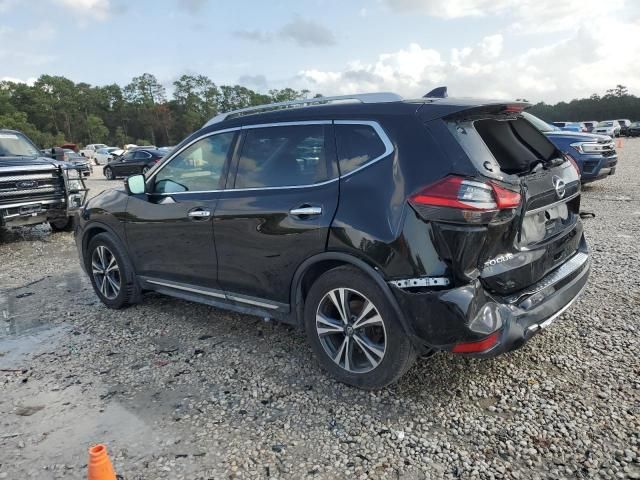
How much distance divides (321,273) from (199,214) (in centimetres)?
126

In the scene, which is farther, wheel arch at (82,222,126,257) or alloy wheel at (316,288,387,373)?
wheel arch at (82,222,126,257)

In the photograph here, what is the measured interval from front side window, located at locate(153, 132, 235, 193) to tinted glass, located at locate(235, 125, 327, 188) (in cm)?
24

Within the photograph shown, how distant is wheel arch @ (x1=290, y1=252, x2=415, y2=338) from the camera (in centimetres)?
289

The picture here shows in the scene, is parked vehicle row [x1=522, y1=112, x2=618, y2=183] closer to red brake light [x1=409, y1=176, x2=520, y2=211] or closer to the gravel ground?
the gravel ground

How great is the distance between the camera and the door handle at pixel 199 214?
3.89m

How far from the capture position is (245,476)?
252cm

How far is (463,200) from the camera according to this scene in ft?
8.70

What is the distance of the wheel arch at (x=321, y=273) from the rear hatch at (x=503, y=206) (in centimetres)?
41

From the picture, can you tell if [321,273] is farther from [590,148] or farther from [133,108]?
[133,108]

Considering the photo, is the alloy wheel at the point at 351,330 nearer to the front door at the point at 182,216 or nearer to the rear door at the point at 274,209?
the rear door at the point at 274,209

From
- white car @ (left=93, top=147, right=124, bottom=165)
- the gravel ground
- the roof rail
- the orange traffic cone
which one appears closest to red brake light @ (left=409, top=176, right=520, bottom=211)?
the roof rail

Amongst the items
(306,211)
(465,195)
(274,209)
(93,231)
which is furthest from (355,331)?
(93,231)

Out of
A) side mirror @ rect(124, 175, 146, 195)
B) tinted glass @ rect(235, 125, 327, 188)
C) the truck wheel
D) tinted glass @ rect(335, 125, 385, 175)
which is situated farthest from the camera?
the truck wheel

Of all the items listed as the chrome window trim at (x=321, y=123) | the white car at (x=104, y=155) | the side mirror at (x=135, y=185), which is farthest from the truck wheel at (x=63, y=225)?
the white car at (x=104, y=155)
